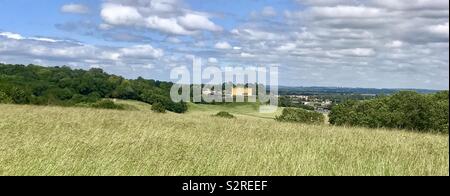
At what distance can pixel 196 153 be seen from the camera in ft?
29.9

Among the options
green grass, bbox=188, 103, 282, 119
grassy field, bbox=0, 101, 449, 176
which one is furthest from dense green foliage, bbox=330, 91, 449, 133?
green grass, bbox=188, 103, 282, 119

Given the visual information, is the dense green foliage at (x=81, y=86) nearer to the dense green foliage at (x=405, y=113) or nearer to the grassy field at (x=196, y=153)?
the dense green foliage at (x=405, y=113)

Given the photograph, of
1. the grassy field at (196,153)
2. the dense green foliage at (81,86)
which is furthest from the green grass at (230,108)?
the grassy field at (196,153)

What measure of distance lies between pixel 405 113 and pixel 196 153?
33690 mm

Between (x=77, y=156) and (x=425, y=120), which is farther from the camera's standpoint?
(x=425, y=120)

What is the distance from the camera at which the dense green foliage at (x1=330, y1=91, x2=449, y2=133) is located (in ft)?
123

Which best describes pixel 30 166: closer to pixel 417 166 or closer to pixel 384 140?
pixel 417 166

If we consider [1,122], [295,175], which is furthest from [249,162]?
[1,122]

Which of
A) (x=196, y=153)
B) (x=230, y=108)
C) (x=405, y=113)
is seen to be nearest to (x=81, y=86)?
(x=230, y=108)

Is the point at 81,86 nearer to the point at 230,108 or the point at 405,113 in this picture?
the point at 230,108

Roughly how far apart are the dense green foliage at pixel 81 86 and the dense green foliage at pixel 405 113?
1318 inches

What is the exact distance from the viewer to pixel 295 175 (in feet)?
23.8
